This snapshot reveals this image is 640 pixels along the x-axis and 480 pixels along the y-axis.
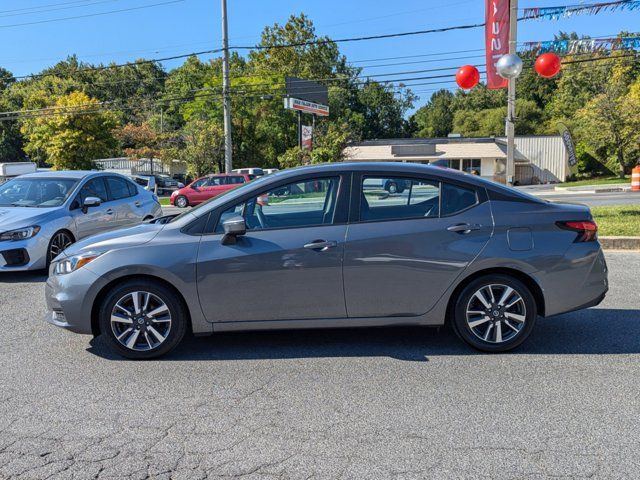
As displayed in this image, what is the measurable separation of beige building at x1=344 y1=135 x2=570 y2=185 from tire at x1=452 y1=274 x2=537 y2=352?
45508mm

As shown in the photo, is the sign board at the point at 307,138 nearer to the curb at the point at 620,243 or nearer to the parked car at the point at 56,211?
the parked car at the point at 56,211

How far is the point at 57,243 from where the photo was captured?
8.38 meters

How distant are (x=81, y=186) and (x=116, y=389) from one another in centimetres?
595

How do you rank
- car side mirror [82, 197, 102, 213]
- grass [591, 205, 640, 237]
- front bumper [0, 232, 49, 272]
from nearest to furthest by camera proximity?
front bumper [0, 232, 49, 272]
car side mirror [82, 197, 102, 213]
grass [591, 205, 640, 237]

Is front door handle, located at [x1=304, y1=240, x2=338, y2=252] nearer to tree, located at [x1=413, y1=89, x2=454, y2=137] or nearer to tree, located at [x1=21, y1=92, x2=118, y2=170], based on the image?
tree, located at [x1=21, y1=92, x2=118, y2=170]

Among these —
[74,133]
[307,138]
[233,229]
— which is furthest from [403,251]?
[74,133]

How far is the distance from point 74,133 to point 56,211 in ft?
122

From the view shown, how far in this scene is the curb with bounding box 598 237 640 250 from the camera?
950cm

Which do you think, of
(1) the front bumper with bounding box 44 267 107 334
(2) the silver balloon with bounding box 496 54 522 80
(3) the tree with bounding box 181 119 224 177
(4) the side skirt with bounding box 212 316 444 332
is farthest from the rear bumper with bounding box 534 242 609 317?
(3) the tree with bounding box 181 119 224 177

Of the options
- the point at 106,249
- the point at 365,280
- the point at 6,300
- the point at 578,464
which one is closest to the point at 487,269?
the point at 365,280

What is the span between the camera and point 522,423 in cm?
350

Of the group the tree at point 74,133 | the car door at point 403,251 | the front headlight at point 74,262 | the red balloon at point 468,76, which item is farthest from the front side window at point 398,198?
the tree at point 74,133

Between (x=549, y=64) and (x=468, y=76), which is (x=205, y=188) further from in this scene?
(x=549, y=64)

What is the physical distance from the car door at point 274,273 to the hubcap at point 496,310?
43.8 inches
